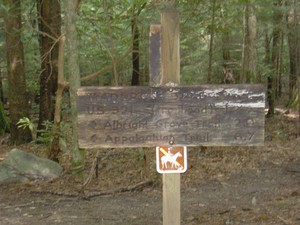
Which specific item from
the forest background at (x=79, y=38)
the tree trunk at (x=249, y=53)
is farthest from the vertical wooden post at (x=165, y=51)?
the tree trunk at (x=249, y=53)

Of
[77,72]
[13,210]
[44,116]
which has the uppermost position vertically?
[77,72]

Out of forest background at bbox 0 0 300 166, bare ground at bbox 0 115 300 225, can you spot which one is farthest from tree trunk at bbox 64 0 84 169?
bare ground at bbox 0 115 300 225

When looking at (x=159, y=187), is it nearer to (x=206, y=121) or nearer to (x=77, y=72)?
(x=77, y=72)

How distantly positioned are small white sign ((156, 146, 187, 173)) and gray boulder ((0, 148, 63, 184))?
4.96 m

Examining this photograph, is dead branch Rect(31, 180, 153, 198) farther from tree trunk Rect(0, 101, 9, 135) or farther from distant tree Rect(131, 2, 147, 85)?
tree trunk Rect(0, 101, 9, 135)

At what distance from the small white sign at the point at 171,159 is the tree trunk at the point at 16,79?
8360 millimetres

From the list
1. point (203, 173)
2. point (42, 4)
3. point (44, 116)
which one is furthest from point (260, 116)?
point (44, 116)

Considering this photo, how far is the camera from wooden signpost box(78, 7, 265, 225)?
3023 millimetres

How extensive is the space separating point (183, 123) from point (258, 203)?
3627mm

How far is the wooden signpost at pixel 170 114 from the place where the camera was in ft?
9.92

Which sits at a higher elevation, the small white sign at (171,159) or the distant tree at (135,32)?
the distant tree at (135,32)

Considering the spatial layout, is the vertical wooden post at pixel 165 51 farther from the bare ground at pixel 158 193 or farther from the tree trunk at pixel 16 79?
the tree trunk at pixel 16 79

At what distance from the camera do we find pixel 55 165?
7914 millimetres

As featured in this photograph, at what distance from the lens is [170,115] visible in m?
3.04
